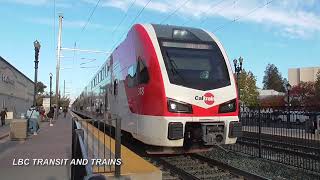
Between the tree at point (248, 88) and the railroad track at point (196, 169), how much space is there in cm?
6988

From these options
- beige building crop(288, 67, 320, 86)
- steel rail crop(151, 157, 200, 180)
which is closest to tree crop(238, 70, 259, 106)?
beige building crop(288, 67, 320, 86)

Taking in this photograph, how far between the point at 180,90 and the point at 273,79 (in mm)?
145842

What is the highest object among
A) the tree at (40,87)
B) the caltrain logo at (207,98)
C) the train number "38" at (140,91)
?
the tree at (40,87)

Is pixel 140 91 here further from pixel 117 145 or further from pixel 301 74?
pixel 301 74

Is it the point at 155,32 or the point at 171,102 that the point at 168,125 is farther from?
the point at 155,32

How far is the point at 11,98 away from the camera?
55156mm

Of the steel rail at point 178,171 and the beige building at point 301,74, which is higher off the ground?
the beige building at point 301,74

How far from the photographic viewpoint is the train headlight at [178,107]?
34.6 feet

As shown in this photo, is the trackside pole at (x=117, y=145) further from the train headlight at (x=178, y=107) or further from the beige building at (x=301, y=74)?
the beige building at (x=301, y=74)

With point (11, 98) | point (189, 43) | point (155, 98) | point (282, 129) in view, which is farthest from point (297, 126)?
point (11, 98)

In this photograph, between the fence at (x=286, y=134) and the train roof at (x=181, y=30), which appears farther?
the fence at (x=286, y=134)

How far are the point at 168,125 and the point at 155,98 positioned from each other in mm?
745

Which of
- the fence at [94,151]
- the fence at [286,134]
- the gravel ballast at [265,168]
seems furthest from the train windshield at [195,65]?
the fence at [286,134]

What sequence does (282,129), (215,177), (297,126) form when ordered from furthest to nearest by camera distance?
(282,129) → (297,126) → (215,177)
